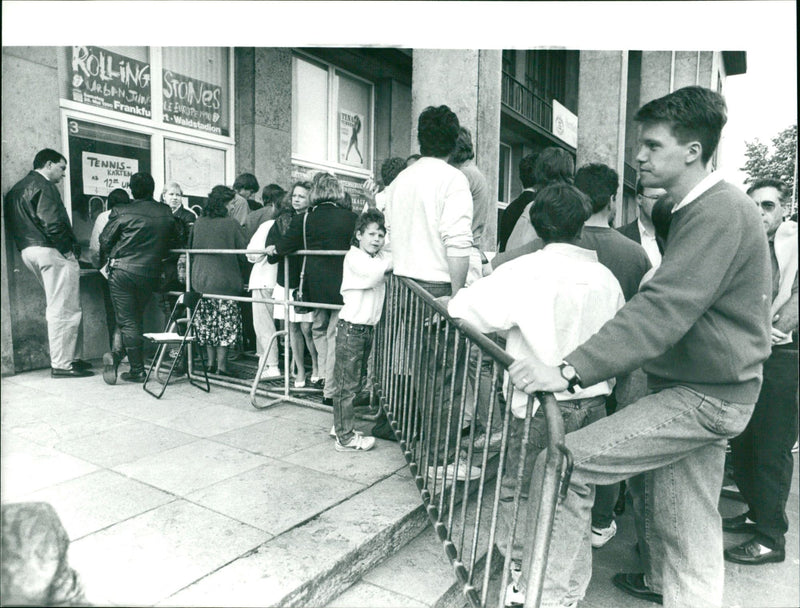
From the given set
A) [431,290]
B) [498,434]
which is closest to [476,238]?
[431,290]

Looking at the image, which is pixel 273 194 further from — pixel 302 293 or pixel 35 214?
pixel 35 214

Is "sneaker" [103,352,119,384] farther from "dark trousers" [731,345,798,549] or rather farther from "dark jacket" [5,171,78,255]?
"dark trousers" [731,345,798,549]

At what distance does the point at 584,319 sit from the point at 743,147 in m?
1.47

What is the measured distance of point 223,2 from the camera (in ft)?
6.11

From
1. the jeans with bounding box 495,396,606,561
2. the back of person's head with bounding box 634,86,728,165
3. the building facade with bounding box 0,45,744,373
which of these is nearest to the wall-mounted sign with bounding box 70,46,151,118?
the building facade with bounding box 0,45,744,373

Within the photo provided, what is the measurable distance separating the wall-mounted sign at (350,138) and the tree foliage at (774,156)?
7.99 metres

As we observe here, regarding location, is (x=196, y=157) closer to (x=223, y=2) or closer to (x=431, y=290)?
(x=431, y=290)

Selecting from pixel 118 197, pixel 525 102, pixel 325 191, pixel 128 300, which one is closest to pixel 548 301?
pixel 325 191

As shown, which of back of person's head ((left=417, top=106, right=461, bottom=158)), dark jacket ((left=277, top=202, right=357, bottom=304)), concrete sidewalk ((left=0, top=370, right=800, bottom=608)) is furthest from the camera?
dark jacket ((left=277, top=202, right=357, bottom=304))

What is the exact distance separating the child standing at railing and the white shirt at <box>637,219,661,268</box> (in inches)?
69.3

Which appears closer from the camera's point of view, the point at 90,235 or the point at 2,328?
the point at 2,328

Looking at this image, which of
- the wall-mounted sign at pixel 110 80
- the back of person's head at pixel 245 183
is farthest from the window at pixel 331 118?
the wall-mounted sign at pixel 110 80

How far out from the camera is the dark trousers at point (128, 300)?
19.1ft

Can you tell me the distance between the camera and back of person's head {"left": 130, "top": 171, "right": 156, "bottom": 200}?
19.2 feet
